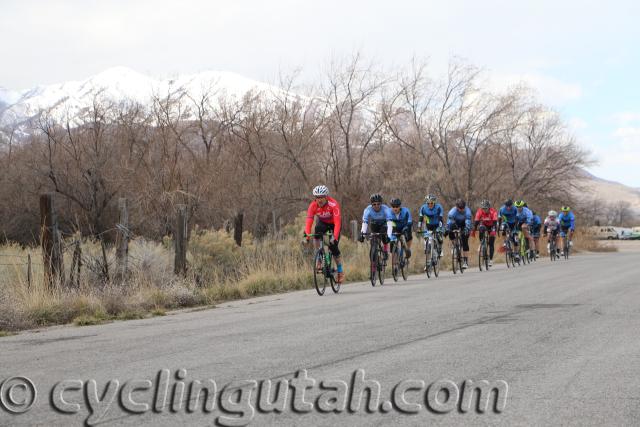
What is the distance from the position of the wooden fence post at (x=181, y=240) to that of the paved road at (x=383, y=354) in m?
3.95

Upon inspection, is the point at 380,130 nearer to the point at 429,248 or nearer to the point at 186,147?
the point at 186,147

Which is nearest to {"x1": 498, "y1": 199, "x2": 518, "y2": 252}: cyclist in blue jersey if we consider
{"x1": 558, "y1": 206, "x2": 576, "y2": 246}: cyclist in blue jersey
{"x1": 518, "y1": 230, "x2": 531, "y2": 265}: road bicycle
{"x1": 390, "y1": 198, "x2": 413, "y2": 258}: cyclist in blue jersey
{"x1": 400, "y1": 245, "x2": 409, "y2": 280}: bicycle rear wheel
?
{"x1": 518, "y1": 230, "x2": 531, "y2": 265}: road bicycle

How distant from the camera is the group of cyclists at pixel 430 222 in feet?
57.1

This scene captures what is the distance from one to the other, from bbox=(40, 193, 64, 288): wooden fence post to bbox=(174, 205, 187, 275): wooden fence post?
3.16m

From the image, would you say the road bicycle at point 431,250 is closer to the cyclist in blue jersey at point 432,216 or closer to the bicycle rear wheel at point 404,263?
the cyclist in blue jersey at point 432,216

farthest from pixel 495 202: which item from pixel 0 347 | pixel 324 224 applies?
pixel 0 347

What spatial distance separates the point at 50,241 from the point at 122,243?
1.75 m

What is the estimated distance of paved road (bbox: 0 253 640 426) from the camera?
6.04m

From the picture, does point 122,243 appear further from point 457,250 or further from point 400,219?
point 457,250

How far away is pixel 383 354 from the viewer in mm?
8516

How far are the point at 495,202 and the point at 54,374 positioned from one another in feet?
136

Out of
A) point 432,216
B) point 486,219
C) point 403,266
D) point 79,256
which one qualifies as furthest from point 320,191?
point 486,219

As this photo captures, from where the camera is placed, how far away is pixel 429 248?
2323 centimetres

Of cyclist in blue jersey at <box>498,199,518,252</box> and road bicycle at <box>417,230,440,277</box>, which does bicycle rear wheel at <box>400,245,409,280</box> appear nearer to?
road bicycle at <box>417,230,440,277</box>
